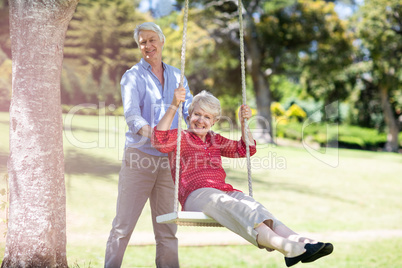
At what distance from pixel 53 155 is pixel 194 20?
16543mm

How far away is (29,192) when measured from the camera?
3.17 metres

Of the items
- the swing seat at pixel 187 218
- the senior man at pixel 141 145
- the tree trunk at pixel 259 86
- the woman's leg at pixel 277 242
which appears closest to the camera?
the woman's leg at pixel 277 242

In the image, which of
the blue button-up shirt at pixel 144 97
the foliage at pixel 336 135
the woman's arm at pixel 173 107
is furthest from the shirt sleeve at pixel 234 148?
the foliage at pixel 336 135

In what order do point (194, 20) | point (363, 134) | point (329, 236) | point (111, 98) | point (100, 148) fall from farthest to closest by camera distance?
point (363, 134)
point (111, 98)
point (194, 20)
point (100, 148)
point (329, 236)

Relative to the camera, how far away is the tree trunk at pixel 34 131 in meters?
3.12

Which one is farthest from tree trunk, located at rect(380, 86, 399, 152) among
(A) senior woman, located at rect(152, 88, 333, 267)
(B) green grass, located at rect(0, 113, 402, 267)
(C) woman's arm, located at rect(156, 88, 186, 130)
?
(C) woman's arm, located at rect(156, 88, 186, 130)

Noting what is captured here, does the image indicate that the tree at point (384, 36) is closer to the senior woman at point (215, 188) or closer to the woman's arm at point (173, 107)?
the senior woman at point (215, 188)

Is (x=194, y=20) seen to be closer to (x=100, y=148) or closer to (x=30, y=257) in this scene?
(x=100, y=148)

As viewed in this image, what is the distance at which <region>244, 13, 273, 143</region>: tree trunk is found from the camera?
1928 cm

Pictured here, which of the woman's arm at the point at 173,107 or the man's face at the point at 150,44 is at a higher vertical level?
the man's face at the point at 150,44

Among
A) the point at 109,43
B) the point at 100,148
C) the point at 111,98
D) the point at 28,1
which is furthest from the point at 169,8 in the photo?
the point at 28,1

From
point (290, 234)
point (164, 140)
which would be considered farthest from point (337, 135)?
point (290, 234)

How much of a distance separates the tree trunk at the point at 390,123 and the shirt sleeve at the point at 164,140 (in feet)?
71.5

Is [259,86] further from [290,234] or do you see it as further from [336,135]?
[290,234]
